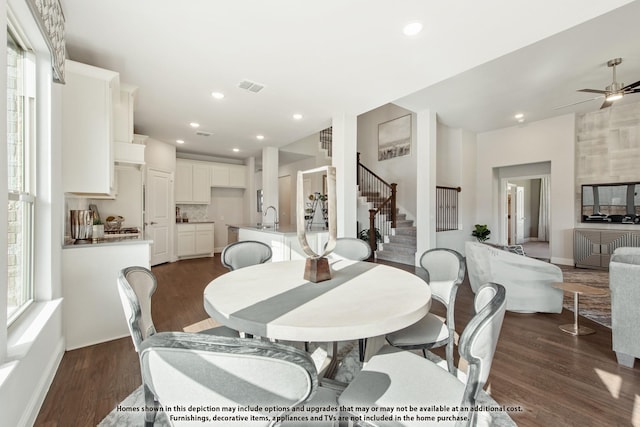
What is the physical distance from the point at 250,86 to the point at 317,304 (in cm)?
296

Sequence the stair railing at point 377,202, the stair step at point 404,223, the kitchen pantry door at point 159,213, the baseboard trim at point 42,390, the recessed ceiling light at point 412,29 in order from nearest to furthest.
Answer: the baseboard trim at point 42,390
the recessed ceiling light at point 412,29
the kitchen pantry door at point 159,213
the stair railing at point 377,202
the stair step at point 404,223

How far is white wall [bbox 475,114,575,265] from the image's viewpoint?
5922 mm

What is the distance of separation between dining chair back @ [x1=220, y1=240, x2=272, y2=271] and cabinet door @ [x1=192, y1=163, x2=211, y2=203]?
5114 mm

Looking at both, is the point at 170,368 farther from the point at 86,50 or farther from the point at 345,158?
the point at 345,158

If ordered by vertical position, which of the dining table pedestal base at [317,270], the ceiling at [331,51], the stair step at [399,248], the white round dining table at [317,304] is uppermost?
the ceiling at [331,51]

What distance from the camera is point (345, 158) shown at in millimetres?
4340

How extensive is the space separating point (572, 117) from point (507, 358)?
20.1 feet

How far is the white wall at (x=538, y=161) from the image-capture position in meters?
5.92

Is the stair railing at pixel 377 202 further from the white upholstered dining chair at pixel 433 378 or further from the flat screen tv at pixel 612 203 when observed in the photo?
the white upholstered dining chair at pixel 433 378

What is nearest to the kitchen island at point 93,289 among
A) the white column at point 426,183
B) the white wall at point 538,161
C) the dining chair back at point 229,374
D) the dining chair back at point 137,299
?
the dining chair back at point 137,299

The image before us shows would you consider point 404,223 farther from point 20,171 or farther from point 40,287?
point 20,171

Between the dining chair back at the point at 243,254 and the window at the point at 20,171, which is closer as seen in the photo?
the window at the point at 20,171

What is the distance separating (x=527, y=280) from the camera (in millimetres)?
3113

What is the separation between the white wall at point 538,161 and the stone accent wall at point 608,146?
183mm
